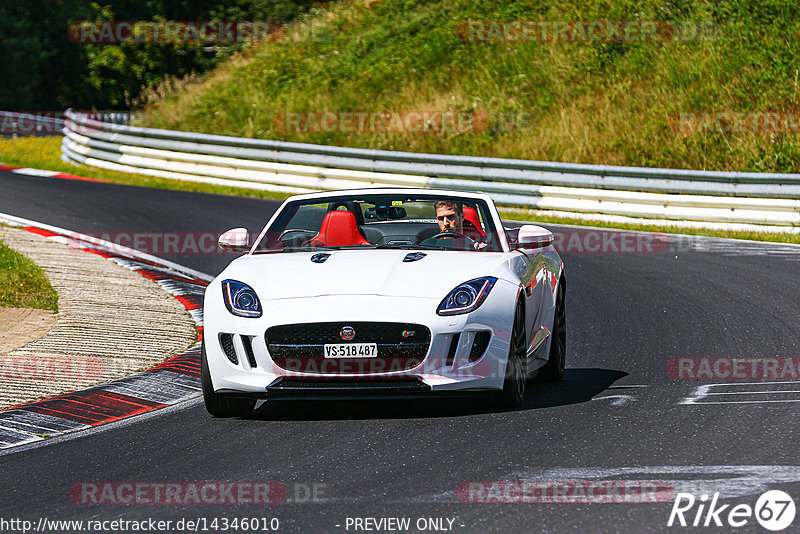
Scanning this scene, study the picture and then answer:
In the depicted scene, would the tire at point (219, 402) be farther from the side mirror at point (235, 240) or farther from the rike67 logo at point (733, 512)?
the rike67 logo at point (733, 512)

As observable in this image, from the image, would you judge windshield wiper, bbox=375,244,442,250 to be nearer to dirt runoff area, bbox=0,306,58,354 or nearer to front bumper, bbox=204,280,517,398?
front bumper, bbox=204,280,517,398

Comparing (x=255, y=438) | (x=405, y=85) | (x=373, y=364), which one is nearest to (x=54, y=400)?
(x=255, y=438)

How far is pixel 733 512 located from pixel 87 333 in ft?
21.3

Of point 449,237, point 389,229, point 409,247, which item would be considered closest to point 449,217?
point 449,237

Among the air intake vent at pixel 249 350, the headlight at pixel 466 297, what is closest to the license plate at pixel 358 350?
the headlight at pixel 466 297

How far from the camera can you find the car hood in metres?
7.14

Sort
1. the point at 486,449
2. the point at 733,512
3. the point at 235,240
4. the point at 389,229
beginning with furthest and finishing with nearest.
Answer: the point at 389,229 < the point at 235,240 < the point at 486,449 < the point at 733,512

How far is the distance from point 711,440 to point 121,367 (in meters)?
4.46

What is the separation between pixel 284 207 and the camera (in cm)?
878

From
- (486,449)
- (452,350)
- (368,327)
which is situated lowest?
(486,449)

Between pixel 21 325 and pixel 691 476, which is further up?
pixel 691 476

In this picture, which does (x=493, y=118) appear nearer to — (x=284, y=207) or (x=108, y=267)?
(x=108, y=267)

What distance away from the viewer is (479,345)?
709 centimetres

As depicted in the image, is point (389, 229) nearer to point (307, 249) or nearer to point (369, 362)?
point (307, 249)
